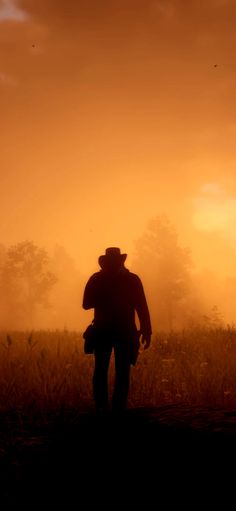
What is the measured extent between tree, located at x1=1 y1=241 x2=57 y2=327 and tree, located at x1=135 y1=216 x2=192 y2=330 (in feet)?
42.9

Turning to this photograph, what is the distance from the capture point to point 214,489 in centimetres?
402

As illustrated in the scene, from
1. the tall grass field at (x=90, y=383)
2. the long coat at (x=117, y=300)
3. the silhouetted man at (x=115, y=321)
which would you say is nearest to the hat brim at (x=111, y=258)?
the silhouetted man at (x=115, y=321)

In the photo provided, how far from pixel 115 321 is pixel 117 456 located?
7.27ft

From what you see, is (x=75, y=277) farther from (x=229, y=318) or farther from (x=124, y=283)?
(x=124, y=283)

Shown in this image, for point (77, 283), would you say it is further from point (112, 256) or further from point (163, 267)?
point (112, 256)

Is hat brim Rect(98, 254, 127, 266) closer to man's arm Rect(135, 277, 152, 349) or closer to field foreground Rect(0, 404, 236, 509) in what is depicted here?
man's arm Rect(135, 277, 152, 349)

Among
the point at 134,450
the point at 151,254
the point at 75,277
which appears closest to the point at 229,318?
the point at 75,277

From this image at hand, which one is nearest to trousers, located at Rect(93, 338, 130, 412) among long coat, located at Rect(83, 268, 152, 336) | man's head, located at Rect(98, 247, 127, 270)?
long coat, located at Rect(83, 268, 152, 336)

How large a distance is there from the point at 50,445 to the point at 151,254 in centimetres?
3651

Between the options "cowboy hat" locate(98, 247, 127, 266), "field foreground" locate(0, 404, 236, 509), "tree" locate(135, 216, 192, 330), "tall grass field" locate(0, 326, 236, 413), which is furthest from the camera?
"tree" locate(135, 216, 192, 330)

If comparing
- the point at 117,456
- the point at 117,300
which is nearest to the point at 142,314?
the point at 117,300

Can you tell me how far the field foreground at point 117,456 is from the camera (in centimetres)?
419

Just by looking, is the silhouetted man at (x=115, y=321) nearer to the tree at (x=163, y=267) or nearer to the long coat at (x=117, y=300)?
the long coat at (x=117, y=300)

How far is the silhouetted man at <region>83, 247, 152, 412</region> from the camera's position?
22.2 ft
